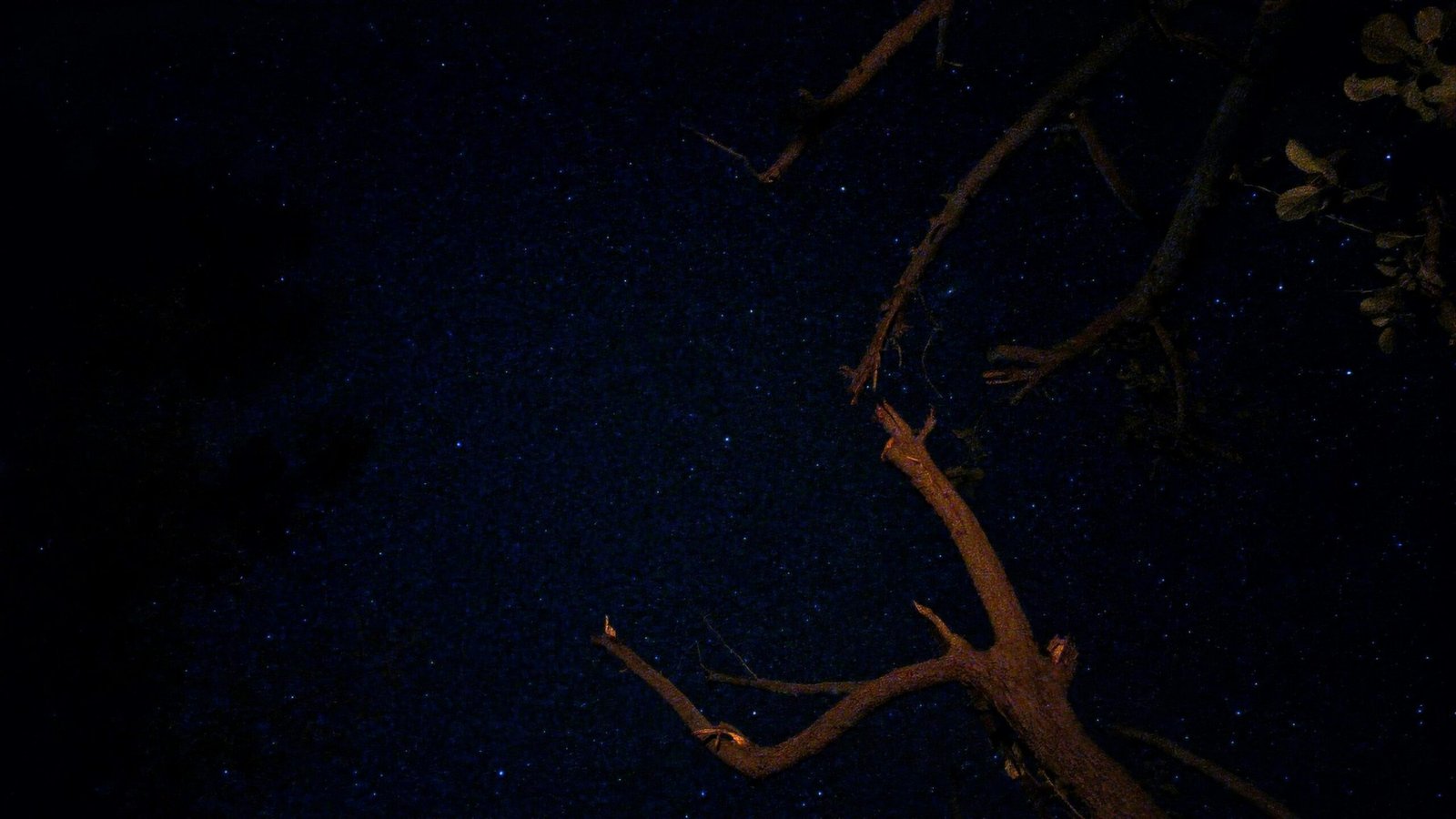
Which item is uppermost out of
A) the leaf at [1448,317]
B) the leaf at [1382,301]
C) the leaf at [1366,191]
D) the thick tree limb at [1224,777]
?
the leaf at [1366,191]

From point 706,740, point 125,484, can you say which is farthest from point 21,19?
point 706,740

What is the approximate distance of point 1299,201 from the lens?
44.1 inches

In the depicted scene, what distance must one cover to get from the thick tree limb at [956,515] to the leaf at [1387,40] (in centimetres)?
113

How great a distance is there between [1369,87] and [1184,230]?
1.90ft

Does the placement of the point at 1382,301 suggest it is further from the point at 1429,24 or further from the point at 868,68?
the point at 868,68

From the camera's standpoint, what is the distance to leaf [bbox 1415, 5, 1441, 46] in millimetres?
922

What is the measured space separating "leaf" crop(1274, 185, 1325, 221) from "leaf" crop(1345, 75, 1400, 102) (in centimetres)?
13

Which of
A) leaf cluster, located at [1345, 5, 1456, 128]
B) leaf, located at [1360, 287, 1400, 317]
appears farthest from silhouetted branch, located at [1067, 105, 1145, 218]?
leaf cluster, located at [1345, 5, 1456, 128]

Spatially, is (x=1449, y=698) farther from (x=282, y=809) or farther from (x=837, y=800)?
(x=282, y=809)

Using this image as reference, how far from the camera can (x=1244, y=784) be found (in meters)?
1.91

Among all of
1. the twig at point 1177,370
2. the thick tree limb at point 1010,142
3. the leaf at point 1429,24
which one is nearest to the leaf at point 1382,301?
the leaf at point 1429,24

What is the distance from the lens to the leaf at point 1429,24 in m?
0.92

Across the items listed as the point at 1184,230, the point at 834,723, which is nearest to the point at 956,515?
the point at 834,723

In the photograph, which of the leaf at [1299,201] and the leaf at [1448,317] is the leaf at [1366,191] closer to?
the leaf at [1299,201]
